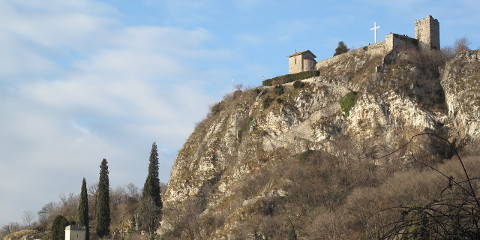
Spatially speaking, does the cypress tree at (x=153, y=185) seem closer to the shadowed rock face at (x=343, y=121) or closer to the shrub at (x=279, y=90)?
the shadowed rock face at (x=343, y=121)

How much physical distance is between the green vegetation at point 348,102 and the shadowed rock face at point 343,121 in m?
0.39

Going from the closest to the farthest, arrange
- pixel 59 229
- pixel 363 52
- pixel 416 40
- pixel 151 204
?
pixel 416 40
pixel 363 52
pixel 151 204
pixel 59 229

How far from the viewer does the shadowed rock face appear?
6819cm

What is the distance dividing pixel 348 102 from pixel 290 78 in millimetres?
9073

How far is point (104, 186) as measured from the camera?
84062 millimetres

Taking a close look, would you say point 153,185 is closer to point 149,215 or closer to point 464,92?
point 149,215

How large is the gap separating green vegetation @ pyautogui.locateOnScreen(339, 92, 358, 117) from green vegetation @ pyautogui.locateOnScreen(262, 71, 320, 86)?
5.74m

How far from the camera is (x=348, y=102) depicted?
73375mm

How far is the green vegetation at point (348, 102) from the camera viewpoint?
73.1 metres

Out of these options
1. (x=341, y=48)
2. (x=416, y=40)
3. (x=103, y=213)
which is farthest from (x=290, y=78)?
(x=103, y=213)

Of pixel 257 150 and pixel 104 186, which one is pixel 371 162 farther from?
pixel 104 186

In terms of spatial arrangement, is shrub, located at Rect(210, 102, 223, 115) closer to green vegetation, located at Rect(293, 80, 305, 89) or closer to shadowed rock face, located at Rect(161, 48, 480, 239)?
shadowed rock face, located at Rect(161, 48, 480, 239)

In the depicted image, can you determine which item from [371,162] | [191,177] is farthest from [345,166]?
[191,177]

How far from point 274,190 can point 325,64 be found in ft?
58.4
